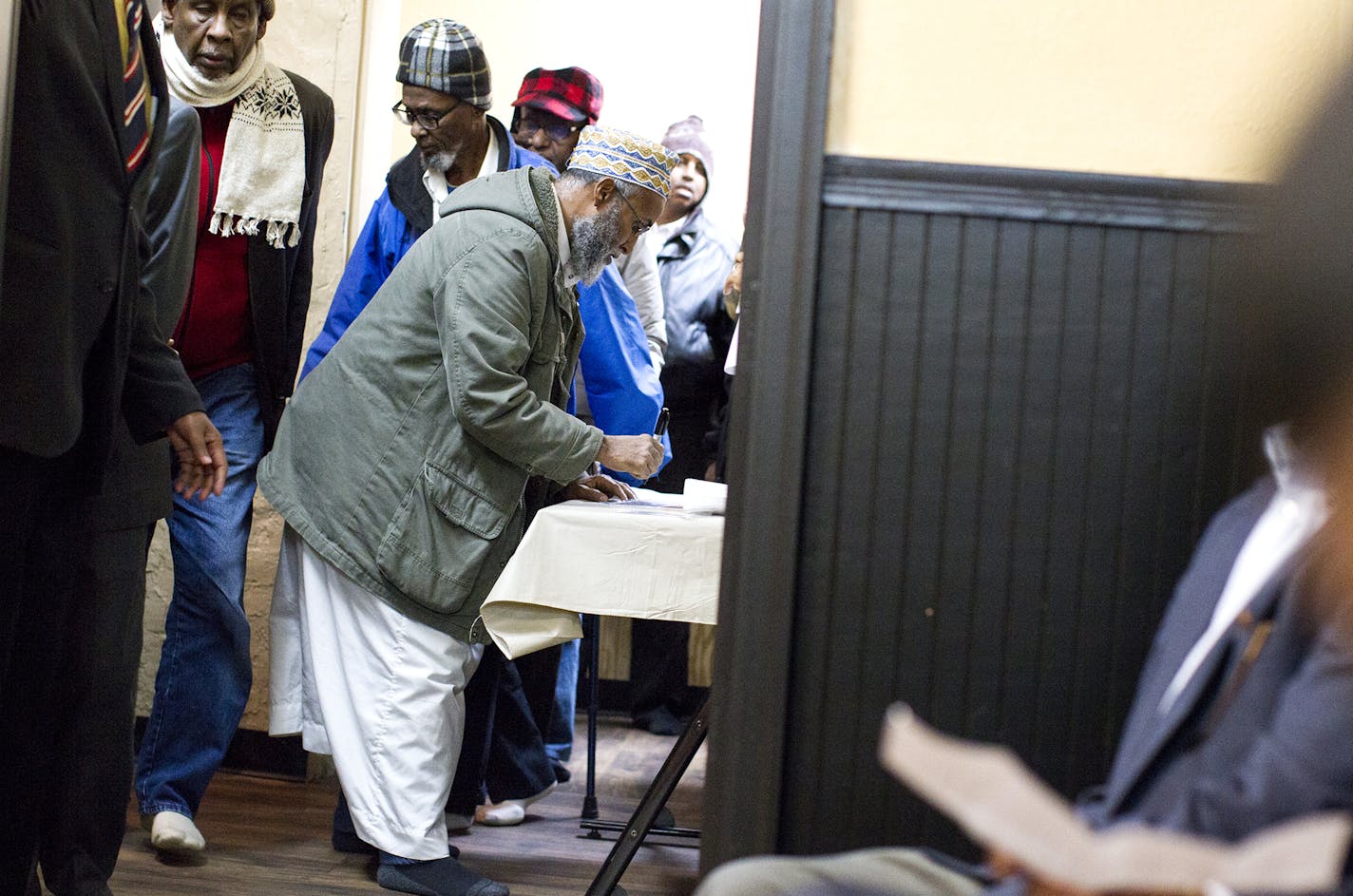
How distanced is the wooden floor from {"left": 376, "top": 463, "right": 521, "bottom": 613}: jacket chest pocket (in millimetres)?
621

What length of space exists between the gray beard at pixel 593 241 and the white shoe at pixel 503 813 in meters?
1.32

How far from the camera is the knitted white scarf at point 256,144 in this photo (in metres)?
3.18

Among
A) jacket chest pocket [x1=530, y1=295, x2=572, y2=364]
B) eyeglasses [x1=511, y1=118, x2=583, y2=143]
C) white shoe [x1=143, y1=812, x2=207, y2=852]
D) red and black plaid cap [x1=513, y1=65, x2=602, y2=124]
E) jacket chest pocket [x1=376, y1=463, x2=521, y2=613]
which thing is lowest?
white shoe [x1=143, y1=812, x2=207, y2=852]

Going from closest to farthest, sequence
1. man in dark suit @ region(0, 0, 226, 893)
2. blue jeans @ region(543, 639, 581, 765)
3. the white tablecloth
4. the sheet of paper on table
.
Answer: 1. the sheet of paper on table
2. man in dark suit @ region(0, 0, 226, 893)
3. the white tablecloth
4. blue jeans @ region(543, 639, 581, 765)

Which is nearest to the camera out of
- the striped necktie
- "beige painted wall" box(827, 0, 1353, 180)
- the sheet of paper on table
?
the sheet of paper on table

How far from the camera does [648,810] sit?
275 centimetres

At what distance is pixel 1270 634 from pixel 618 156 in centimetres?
208

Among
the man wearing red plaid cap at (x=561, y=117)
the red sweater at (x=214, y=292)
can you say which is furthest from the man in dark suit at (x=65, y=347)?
the man wearing red plaid cap at (x=561, y=117)

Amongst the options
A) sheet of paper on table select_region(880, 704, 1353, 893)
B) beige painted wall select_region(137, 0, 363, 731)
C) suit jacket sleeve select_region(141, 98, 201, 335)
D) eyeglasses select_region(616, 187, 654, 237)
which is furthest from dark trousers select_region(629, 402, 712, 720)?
sheet of paper on table select_region(880, 704, 1353, 893)

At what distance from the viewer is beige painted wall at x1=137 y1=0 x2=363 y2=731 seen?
3725mm

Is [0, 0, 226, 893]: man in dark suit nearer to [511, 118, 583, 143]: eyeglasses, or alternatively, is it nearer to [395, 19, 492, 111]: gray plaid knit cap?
[395, 19, 492, 111]: gray plaid knit cap

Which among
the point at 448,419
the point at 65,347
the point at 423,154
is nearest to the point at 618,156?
the point at 448,419

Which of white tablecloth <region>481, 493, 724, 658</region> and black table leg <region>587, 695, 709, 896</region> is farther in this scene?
black table leg <region>587, 695, 709, 896</region>

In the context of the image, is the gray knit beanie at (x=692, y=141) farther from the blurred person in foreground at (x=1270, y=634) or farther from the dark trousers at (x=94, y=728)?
the blurred person in foreground at (x=1270, y=634)
